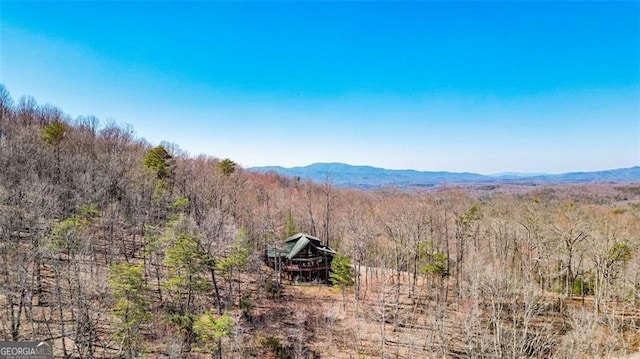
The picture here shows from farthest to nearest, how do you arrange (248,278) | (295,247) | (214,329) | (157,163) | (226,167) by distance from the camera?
1. (226,167)
2. (157,163)
3. (295,247)
4. (248,278)
5. (214,329)

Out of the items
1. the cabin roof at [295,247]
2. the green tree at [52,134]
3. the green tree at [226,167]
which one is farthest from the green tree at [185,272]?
the green tree at [226,167]

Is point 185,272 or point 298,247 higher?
point 185,272

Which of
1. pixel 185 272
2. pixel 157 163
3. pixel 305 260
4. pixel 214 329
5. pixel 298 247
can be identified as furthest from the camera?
pixel 157 163

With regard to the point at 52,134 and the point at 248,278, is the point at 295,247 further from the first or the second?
the point at 52,134

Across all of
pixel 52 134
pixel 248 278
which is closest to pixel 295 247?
pixel 248 278

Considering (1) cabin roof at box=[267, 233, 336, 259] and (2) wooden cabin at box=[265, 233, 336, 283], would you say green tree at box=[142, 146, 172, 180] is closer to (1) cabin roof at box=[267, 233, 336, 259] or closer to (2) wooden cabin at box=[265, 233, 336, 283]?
(1) cabin roof at box=[267, 233, 336, 259]

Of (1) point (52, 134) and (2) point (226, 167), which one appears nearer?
(1) point (52, 134)

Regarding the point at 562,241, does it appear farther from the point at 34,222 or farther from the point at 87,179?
the point at 87,179

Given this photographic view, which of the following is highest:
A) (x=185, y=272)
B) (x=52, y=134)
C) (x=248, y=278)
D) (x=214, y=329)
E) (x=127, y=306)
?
(x=52, y=134)

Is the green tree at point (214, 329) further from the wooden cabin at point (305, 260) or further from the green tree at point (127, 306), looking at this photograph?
the wooden cabin at point (305, 260)

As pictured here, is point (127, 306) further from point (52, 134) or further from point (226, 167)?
point (226, 167)
